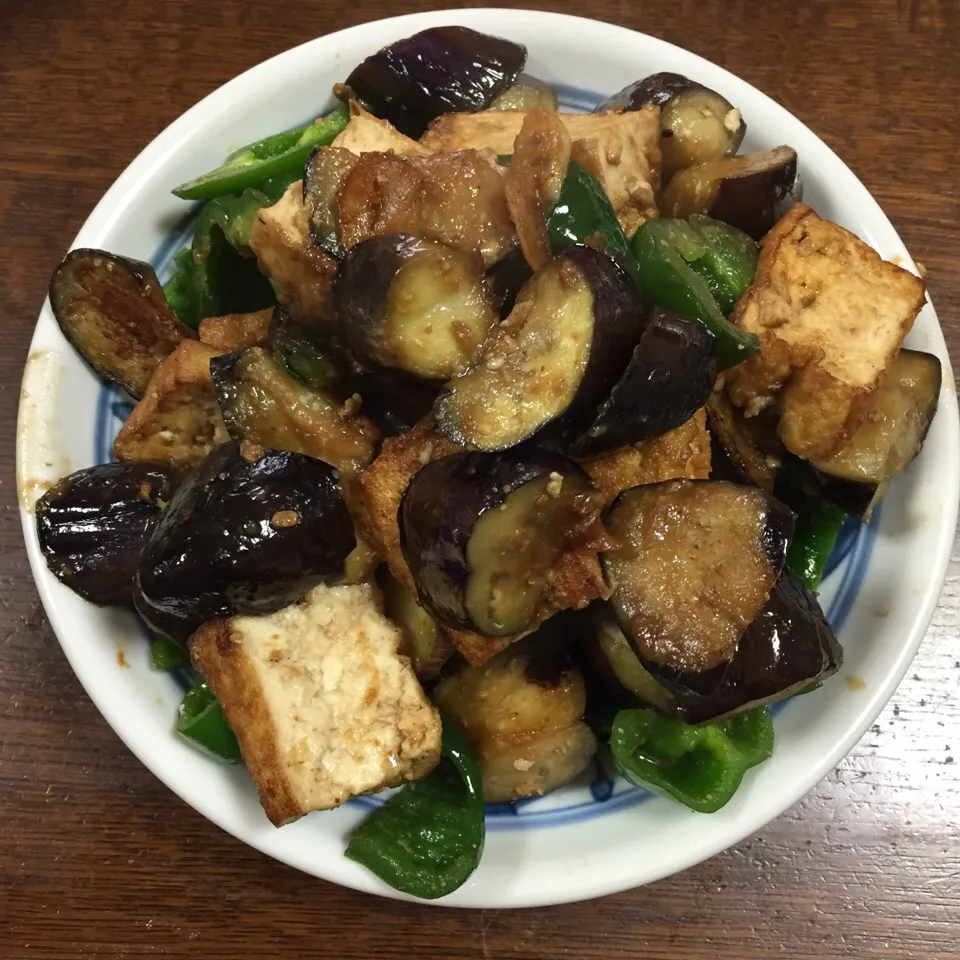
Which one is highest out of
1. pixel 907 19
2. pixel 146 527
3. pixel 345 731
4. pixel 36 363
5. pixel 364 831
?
pixel 907 19

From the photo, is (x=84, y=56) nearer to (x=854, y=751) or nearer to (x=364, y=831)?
(x=364, y=831)

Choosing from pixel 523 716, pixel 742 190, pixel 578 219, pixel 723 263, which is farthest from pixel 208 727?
pixel 742 190

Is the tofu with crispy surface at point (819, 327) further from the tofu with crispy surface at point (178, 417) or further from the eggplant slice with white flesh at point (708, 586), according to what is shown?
the tofu with crispy surface at point (178, 417)

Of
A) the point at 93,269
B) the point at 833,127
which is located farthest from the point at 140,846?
the point at 833,127

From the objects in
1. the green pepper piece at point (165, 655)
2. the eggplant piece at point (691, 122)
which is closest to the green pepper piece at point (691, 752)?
the green pepper piece at point (165, 655)

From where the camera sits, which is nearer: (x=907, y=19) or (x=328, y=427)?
(x=328, y=427)

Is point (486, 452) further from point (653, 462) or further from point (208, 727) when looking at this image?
point (208, 727)
